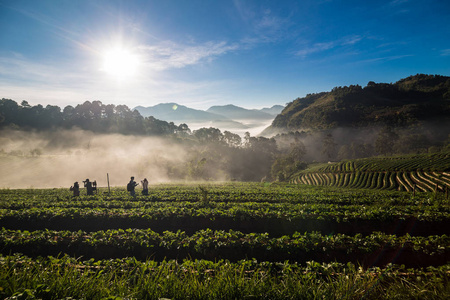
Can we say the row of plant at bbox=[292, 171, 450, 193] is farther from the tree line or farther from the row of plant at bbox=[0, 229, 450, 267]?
the row of plant at bbox=[0, 229, 450, 267]

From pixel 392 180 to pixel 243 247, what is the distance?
56836 millimetres

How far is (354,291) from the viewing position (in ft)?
10.9

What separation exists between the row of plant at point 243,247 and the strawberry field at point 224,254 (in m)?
0.04

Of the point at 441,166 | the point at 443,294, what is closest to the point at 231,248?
the point at 443,294

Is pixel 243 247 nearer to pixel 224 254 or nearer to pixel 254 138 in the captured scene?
pixel 224 254

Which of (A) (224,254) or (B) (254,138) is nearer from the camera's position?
(A) (224,254)

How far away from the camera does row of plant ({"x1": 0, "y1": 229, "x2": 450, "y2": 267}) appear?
750 cm

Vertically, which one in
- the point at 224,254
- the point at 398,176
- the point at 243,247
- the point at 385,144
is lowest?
the point at 398,176

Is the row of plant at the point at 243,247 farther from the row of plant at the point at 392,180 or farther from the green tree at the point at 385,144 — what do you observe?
the green tree at the point at 385,144

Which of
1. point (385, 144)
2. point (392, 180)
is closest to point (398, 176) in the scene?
point (392, 180)

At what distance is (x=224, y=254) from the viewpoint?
7.96 metres

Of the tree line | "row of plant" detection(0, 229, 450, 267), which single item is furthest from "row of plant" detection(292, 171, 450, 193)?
"row of plant" detection(0, 229, 450, 267)

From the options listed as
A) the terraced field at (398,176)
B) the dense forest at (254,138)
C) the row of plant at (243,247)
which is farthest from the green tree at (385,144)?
the row of plant at (243,247)

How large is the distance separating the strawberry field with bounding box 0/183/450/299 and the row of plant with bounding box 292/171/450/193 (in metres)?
34.7
